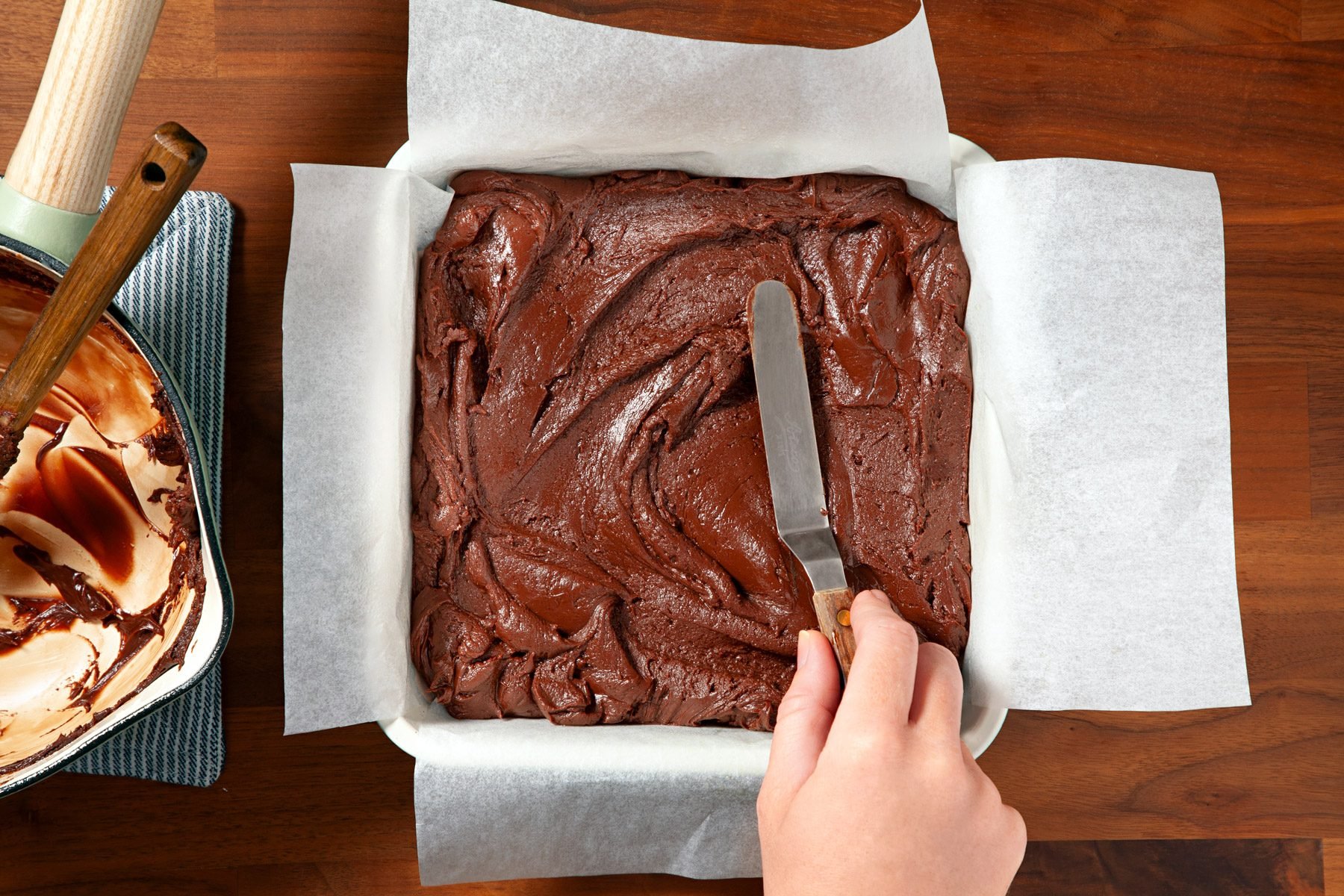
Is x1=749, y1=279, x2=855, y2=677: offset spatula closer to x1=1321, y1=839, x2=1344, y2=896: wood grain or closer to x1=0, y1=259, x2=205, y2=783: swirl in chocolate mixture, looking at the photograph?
x1=0, y1=259, x2=205, y2=783: swirl in chocolate mixture

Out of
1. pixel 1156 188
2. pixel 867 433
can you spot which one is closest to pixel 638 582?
pixel 867 433

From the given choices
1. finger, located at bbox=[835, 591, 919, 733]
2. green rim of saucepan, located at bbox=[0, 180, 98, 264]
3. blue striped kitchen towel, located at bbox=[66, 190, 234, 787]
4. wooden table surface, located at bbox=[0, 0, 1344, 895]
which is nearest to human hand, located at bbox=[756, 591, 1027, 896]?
finger, located at bbox=[835, 591, 919, 733]

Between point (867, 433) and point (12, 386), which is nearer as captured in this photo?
point (12, 386)

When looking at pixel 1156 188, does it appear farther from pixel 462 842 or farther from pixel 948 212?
pixel 462 842

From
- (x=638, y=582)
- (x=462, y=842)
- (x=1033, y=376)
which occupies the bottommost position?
(x=462, y=842)

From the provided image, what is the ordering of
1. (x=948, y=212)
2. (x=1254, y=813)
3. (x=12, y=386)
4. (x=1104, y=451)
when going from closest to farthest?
(x=12, y=386) < (x=1104, y=451) < (x=948, y=212) < (x=1254, y=813)

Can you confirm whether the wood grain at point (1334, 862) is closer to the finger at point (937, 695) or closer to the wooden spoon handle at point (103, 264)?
the finger at point (937, 695)
